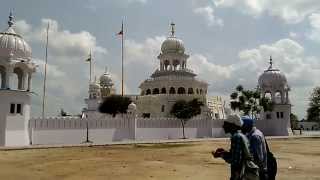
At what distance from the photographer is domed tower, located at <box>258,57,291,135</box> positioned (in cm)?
7131

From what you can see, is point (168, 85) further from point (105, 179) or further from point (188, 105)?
point (105, 179)

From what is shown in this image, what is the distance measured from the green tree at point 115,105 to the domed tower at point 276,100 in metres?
25.2

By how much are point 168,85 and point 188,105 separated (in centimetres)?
1596

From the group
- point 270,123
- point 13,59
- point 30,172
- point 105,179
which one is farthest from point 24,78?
point 270,123

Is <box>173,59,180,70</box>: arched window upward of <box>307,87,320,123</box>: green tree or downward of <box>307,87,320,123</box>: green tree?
upward

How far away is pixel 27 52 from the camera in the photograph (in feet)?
141

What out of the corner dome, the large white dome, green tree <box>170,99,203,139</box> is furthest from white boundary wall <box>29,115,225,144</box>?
the large white dome

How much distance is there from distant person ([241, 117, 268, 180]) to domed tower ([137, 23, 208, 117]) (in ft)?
222

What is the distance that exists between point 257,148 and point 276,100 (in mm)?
72363

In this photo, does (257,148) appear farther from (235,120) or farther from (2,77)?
(2,77)

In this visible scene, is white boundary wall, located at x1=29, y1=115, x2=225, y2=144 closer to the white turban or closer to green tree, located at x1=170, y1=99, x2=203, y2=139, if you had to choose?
green tree, located at x1=170, y1=99, x2=203, y2=139

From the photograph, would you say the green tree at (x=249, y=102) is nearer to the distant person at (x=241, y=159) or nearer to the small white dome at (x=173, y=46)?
the small white dome at (x=173, y=46)

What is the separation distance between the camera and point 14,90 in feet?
135

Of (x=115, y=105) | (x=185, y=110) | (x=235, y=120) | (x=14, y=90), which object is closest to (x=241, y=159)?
(x=235, y=120)
